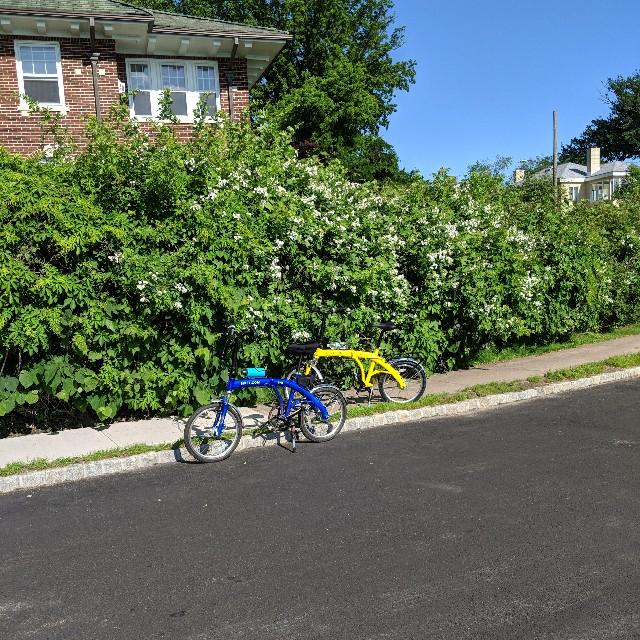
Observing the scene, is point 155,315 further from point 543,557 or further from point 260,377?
point 543,557

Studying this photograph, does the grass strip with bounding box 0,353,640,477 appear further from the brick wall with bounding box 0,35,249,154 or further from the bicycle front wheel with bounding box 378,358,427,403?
the brick wall with bounding box 0,35,249,154

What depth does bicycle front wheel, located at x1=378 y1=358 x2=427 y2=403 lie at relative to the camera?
8.49 metres

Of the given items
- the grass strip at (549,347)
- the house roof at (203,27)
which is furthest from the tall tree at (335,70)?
the grass strip at (549,347)

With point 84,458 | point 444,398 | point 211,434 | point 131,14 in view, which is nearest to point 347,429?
point 444,398

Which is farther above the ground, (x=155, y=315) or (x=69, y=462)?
(x=155, y=315)

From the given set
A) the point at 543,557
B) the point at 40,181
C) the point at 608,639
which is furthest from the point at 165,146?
the point at 608,639

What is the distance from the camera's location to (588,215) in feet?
46.6

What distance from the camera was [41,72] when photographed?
55.0 ft

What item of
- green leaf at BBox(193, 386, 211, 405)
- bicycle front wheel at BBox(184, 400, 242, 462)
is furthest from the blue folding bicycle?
green leaf at BBox(193, 386, 211, 405)

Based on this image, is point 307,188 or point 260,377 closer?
point 260,377

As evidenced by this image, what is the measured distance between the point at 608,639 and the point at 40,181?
643 cm

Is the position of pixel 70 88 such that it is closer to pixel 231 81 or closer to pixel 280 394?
pixel 231 81

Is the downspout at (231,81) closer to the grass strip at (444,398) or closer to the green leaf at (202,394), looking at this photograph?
the grass strip at (444,398)

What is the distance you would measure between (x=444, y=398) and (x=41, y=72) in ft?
45.5
